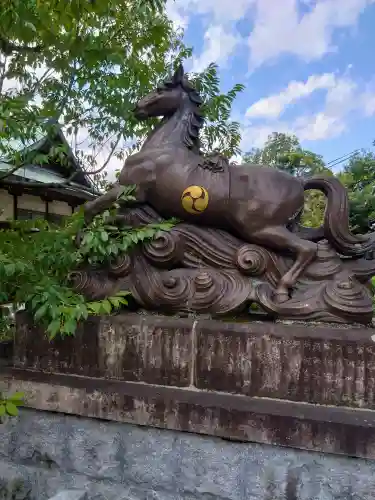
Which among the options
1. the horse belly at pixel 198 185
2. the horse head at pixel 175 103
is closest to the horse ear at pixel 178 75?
the horse head at pixel 175 103

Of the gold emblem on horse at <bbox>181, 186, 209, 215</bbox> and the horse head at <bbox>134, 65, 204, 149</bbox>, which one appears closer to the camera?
the gold emblem on horse at <bbox>181, 186, 209, 215</bbox>

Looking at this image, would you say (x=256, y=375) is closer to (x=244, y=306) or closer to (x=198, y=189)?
(x=244, y=306)

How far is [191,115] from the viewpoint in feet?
11.1

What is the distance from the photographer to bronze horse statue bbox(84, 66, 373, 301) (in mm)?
2988

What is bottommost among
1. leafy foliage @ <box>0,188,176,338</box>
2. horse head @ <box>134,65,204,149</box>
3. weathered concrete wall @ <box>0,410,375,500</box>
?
weathered concrete wall @ <box>0,410,375,500</box>

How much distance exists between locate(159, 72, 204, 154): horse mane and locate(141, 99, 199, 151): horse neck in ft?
0.07

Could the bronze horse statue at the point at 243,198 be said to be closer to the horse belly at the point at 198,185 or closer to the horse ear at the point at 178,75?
the horse belly at the point at 198,185

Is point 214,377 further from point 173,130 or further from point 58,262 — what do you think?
point 173,130

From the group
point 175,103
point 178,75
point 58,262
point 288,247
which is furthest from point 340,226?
point 58,262

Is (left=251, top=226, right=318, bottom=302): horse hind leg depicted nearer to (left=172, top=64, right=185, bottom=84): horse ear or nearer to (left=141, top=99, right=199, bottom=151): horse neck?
(left=141, top=99, right=199, bottom=151): horse neck

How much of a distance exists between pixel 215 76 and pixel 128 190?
2.94 metres

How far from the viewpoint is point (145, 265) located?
312cm

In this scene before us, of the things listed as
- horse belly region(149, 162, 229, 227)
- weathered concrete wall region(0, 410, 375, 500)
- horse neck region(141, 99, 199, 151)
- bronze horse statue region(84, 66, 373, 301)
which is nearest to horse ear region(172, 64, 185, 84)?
horse neck region(141, 99, 199, 151)

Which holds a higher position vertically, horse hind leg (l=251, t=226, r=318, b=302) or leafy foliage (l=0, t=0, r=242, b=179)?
leafy foliage (l=0, t=0, r=242, b=179)
